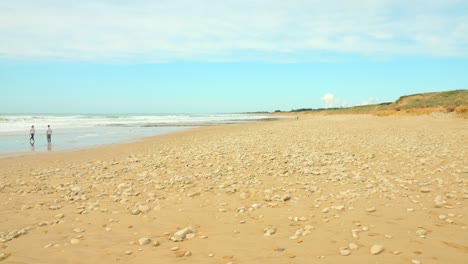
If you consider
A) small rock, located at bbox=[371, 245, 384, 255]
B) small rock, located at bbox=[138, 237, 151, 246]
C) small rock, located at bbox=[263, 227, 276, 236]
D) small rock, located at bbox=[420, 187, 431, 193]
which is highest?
small rock, located at bbox=[420, 187, 431, 193]

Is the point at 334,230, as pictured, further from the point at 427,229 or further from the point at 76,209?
the point at 76,209

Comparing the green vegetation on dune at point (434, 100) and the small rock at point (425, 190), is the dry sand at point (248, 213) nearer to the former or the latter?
the small rock at point (425, 190)

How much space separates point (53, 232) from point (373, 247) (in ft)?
18.3

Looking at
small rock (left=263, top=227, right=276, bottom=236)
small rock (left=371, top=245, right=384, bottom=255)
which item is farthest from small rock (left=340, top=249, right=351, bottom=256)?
small rock (left=263, top=227, right=276, bottom=236)

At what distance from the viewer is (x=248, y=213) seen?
22.7ft

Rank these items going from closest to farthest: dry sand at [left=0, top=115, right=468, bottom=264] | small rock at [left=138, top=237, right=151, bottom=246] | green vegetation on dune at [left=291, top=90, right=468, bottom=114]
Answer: dry sand at [left=0, top=115, right=468, bottom=264]
small rock at [left=138, top=237, right=151, bottom=246]
green vegetation on dune at [left=291, top=90, right=468, bottom=114]

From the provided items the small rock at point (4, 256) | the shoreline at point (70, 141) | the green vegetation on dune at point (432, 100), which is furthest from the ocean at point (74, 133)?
the green vegetation on dune at point (432, 100)

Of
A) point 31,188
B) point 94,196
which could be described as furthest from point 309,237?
point 31,188

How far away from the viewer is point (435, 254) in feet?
14.9

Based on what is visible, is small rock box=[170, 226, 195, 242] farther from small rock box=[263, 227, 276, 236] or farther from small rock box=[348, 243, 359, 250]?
small rock box=[348, 243, 359, 250]

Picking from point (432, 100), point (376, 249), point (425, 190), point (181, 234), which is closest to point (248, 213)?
point (181, 234)

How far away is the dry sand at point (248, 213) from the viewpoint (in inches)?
198

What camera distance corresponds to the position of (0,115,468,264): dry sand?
5.02m

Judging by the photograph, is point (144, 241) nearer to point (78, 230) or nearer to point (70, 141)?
point (78, 230)
